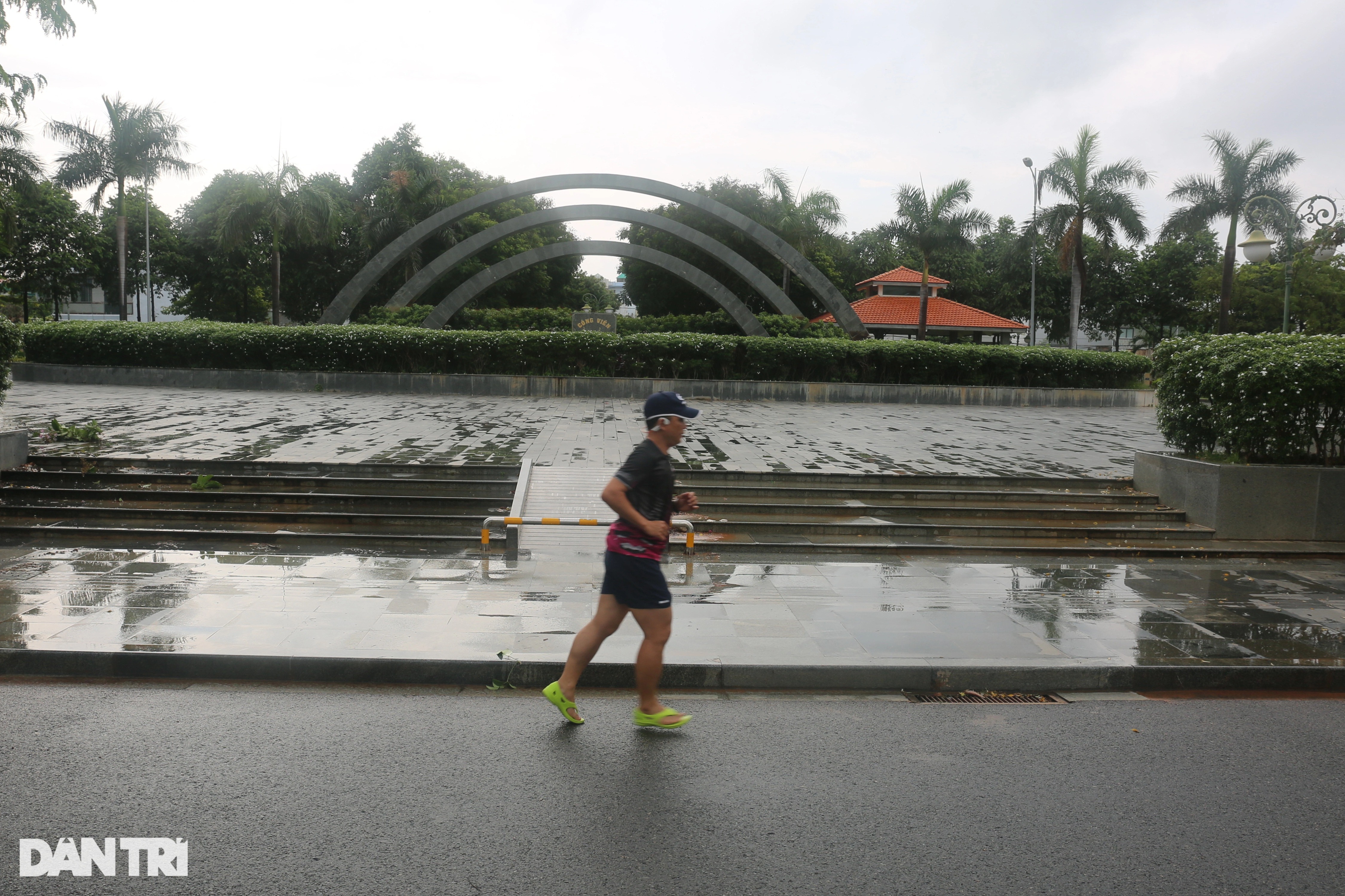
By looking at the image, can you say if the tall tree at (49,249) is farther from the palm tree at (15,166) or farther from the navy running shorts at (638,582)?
the navy running shorts at (638,582)

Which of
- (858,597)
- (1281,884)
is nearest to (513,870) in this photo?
(1281,884)

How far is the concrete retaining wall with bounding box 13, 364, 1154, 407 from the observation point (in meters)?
22.8

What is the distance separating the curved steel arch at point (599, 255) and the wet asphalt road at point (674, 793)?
2580cm

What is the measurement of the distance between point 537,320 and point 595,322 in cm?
1149

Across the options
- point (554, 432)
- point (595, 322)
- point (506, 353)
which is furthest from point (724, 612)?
point (595, 322)

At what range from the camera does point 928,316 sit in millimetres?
48219

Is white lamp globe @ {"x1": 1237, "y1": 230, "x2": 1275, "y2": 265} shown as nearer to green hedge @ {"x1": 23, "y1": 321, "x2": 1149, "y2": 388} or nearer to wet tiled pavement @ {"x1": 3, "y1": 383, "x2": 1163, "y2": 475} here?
wet tiled pavement @ {"x1": 3, "y1": 383, "x2": 1163, "y2": 475}

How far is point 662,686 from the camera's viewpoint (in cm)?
528

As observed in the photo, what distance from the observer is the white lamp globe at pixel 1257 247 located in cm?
1260

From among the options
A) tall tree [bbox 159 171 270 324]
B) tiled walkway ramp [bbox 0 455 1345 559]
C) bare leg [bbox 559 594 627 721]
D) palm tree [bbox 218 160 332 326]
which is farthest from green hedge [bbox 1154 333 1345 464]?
tall tree [bbox 159 171 270 324]

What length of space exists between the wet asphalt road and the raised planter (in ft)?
18.4

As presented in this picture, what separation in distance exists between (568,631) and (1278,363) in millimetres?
8501

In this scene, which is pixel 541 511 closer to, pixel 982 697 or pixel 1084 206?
pixel 982 697

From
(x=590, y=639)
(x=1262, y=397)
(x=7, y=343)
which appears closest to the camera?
(x=590, y=639)
